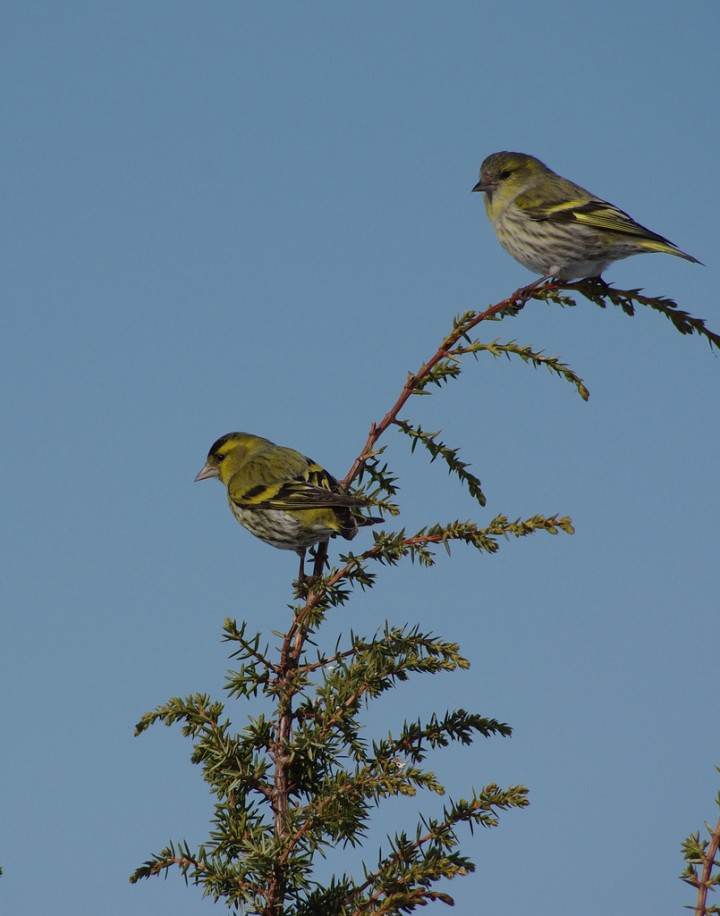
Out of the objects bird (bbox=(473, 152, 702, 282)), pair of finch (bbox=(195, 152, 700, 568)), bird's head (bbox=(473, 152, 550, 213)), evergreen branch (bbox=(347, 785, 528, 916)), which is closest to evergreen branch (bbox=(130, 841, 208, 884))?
evergreen branch (bbox=(347, 785, 528, 916))

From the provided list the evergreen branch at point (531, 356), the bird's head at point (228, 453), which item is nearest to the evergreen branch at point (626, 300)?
the evergreen branch at point (531, 356)

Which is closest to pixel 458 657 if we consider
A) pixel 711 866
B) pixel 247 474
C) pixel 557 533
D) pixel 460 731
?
pixel 460 731

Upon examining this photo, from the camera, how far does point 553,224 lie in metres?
7.86

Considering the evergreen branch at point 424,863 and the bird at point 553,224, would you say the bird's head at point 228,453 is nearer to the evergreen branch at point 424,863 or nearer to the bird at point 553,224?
the bird at point 553,224

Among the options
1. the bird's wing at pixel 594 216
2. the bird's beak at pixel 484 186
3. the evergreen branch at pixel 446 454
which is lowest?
the evergreen branch at pixel 446 454

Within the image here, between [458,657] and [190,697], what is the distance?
2.99 feet

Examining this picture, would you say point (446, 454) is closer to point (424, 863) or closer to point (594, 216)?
point (424, 863)

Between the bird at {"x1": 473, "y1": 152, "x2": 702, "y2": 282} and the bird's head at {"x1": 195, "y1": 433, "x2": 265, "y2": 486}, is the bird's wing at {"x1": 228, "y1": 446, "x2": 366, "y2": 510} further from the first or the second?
the bird at {"x1": 473, "y1": 152, "x2": 702, "y2": 282}

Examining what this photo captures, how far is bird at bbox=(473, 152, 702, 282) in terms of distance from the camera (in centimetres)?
755

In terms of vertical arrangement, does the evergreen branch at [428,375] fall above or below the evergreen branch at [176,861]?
above

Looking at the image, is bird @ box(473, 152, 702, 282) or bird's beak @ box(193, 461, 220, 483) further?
bird's beak @ box(193, 461, 220, 483)

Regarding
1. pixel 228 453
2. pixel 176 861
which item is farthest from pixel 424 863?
pixel 228 453

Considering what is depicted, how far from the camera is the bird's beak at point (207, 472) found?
26.7ft

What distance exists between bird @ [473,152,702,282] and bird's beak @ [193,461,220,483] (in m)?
2.97
